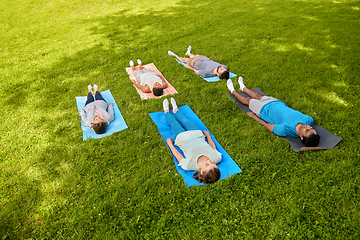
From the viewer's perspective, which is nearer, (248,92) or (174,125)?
(174,125)

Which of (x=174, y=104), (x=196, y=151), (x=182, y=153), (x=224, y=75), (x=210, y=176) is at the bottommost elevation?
(x=182, y=153)

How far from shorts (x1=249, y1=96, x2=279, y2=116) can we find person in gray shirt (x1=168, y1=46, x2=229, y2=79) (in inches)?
62.0

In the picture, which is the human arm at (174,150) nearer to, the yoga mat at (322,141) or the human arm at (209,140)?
the human arm at (209,140)

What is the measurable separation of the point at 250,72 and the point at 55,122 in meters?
5.79

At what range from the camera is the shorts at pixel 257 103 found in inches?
205

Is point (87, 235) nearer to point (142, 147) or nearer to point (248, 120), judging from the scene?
point (142, 147)

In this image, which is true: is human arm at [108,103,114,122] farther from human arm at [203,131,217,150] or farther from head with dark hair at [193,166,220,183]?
head with dark hair at [193,166,220,183]

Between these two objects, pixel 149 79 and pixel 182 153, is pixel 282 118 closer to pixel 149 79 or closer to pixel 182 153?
pixel 182 153

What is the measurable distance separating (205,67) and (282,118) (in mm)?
3160

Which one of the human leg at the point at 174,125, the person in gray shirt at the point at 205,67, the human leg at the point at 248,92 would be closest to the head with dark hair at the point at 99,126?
the human leg at the point at 174,125

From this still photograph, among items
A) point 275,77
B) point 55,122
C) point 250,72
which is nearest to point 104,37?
point 55,122

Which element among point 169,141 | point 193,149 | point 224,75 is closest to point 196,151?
point 193,149

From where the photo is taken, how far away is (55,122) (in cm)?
537

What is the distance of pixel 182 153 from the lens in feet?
14.8
